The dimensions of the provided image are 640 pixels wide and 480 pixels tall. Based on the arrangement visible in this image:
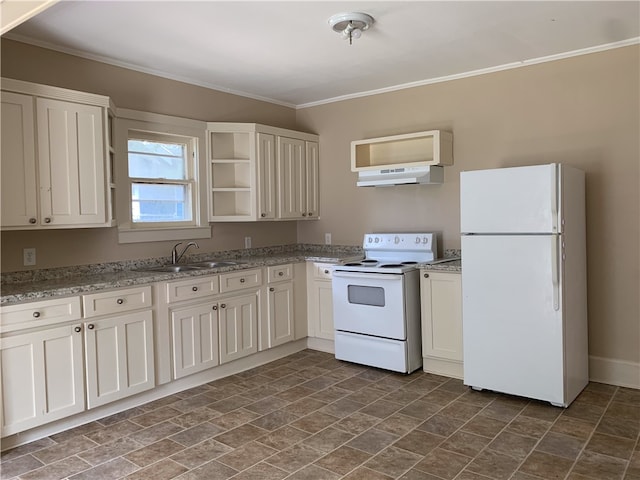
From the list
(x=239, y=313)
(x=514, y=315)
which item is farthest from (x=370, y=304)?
(x=514, y=315)

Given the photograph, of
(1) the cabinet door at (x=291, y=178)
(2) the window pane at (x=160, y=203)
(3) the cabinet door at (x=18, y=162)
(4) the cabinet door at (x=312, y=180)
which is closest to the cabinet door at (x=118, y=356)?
(3) the cabinet door at (x=18, y=162)

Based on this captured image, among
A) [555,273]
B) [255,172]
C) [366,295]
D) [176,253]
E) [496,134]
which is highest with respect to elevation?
[496,134]

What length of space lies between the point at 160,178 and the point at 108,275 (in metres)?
0.99

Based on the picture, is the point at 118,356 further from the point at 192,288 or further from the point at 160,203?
the point at 160,203

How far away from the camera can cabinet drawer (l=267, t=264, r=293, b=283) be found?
4418 millimetres

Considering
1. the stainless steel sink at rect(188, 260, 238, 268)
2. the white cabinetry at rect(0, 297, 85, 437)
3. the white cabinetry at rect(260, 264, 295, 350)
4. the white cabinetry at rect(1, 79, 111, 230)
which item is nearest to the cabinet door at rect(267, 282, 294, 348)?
the white cabinetry at rect(260, 264, 295, 350)

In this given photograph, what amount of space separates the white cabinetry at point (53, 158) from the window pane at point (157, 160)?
2.17ft

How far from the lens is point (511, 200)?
3.35 meters

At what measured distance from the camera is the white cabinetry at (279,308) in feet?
14.5

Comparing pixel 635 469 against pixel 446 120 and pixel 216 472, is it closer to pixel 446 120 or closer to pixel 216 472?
pixel 216 472

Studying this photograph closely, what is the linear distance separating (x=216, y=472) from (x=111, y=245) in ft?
6.52

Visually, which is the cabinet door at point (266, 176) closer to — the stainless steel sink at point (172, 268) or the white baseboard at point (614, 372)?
the stainless steel sink at point (172, 268)

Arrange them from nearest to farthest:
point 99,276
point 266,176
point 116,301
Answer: point 116,301 → point 99,276 → point 266,176

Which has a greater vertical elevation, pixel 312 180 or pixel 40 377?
pixel 312 180
